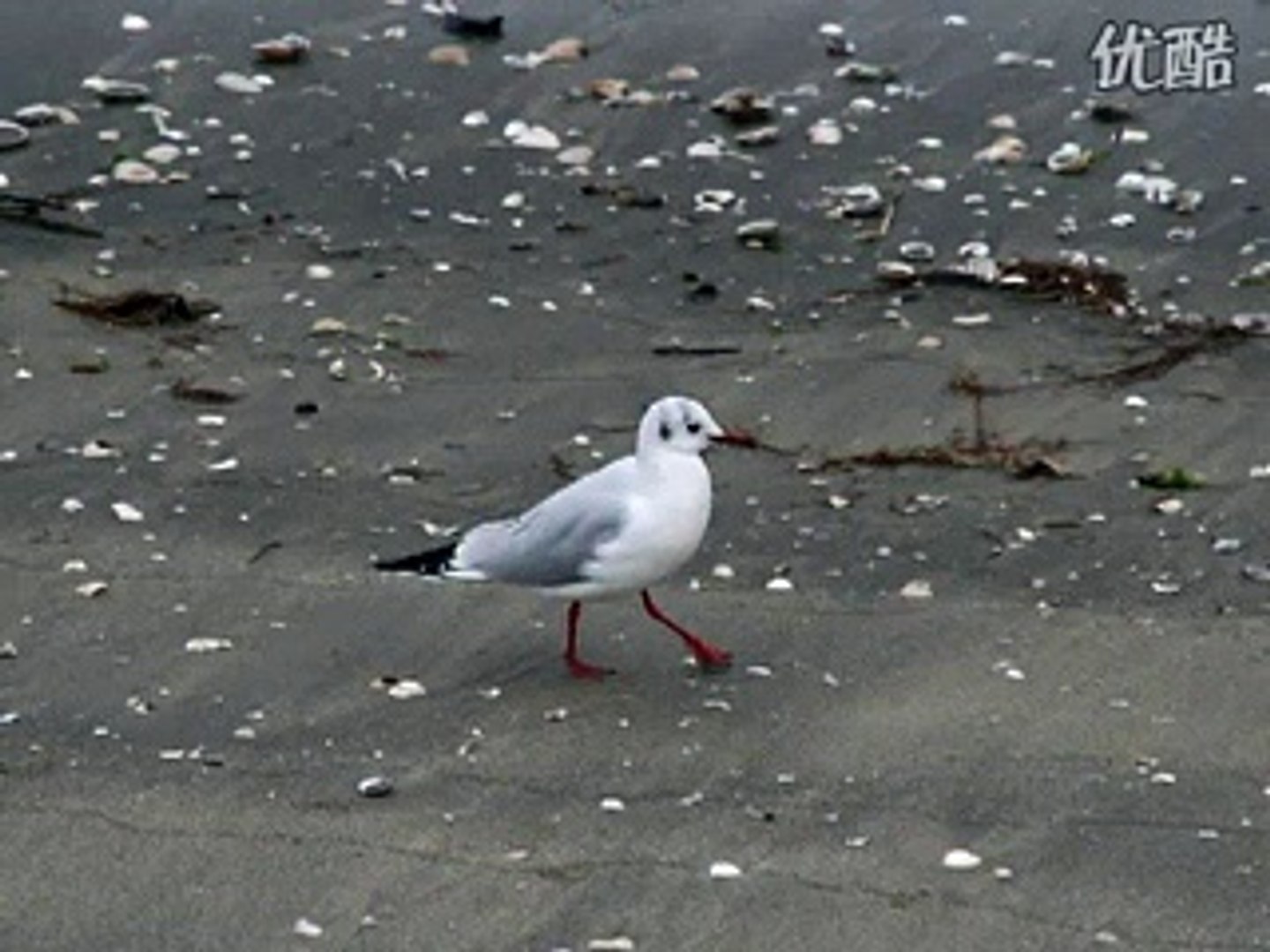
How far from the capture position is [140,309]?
27.9 ft

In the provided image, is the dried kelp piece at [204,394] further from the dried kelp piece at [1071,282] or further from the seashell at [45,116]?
the seashell at [45,116]

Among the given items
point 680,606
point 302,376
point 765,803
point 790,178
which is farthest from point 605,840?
Result: point 790,178

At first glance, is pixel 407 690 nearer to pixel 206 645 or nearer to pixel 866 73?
pixel 206 645

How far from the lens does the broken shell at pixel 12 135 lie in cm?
999

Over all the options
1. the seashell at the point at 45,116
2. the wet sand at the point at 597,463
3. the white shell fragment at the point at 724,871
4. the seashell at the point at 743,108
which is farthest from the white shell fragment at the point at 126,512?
the seashell at the point at 743,108

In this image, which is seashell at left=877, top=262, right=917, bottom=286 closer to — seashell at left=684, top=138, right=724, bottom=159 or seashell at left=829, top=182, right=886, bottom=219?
seashell at left=829, top=182, right=886, bottom=219

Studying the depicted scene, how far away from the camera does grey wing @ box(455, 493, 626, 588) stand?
20.4 ft

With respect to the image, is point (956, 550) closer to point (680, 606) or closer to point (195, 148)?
point (680, 606)

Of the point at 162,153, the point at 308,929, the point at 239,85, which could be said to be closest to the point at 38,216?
the point at 162,153

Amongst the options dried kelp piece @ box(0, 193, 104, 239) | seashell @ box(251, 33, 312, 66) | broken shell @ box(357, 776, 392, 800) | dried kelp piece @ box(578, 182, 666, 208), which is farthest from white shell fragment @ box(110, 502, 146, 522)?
seashell @ box(251, 33, 312, 66)

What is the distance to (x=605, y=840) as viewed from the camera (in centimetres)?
530

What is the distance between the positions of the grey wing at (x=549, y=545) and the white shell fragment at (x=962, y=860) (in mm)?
1249

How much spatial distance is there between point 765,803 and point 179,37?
20.3 feet

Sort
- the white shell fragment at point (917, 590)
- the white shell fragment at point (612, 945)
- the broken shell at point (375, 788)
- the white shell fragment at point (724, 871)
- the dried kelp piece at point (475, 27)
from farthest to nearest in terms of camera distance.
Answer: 1. the dried kelp piece at point (475, 27)
2. the white shell fragment at point (917, 590)
3. the broken shell at point (375, 788)
4. the white shell fragment at point (724, 871)
5. the white shell fragment at point (612, 945)
